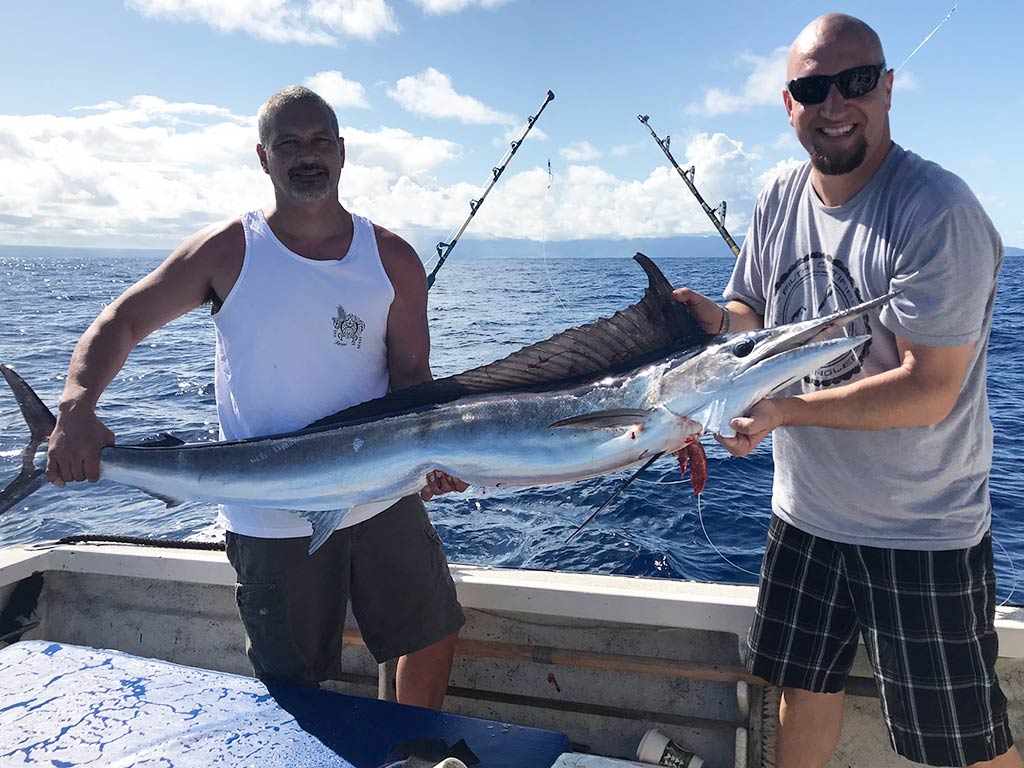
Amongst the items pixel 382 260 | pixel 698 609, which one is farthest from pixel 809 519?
pixel 382 260

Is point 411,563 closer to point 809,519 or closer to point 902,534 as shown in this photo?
point 809,519

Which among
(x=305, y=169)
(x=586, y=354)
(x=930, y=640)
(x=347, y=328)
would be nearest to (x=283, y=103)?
(x=305, y=169)

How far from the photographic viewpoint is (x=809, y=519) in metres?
2.11

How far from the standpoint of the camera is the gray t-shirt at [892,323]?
5.77 feet

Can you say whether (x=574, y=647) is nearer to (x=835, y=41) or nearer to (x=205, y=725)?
(x=205, y=725)

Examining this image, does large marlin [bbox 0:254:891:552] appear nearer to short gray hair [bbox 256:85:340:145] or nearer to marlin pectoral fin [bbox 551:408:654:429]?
marlin pectoral fin [bbox 551:408:654:429]

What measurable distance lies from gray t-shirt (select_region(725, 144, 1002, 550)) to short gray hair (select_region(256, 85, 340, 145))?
141 cm

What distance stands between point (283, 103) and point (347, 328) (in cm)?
71

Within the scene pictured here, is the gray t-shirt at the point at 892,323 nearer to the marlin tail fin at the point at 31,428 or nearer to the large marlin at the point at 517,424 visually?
the large marlin at the point at 517,424

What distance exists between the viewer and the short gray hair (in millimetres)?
2301

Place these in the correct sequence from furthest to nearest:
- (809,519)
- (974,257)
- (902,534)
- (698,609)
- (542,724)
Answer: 1. (542,724)
2. (698,609)
3. (809,519)
4. (902,534)
5. (974,257)

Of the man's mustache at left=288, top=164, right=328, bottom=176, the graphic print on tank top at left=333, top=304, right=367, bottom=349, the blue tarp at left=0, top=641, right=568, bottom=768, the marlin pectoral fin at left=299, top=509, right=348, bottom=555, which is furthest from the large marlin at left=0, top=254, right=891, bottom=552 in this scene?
the man's mustache at left=288, top=164, right=328, bottom=176

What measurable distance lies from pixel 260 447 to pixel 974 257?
73.9 inches

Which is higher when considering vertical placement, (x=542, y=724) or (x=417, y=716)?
(x=417, y=716)
